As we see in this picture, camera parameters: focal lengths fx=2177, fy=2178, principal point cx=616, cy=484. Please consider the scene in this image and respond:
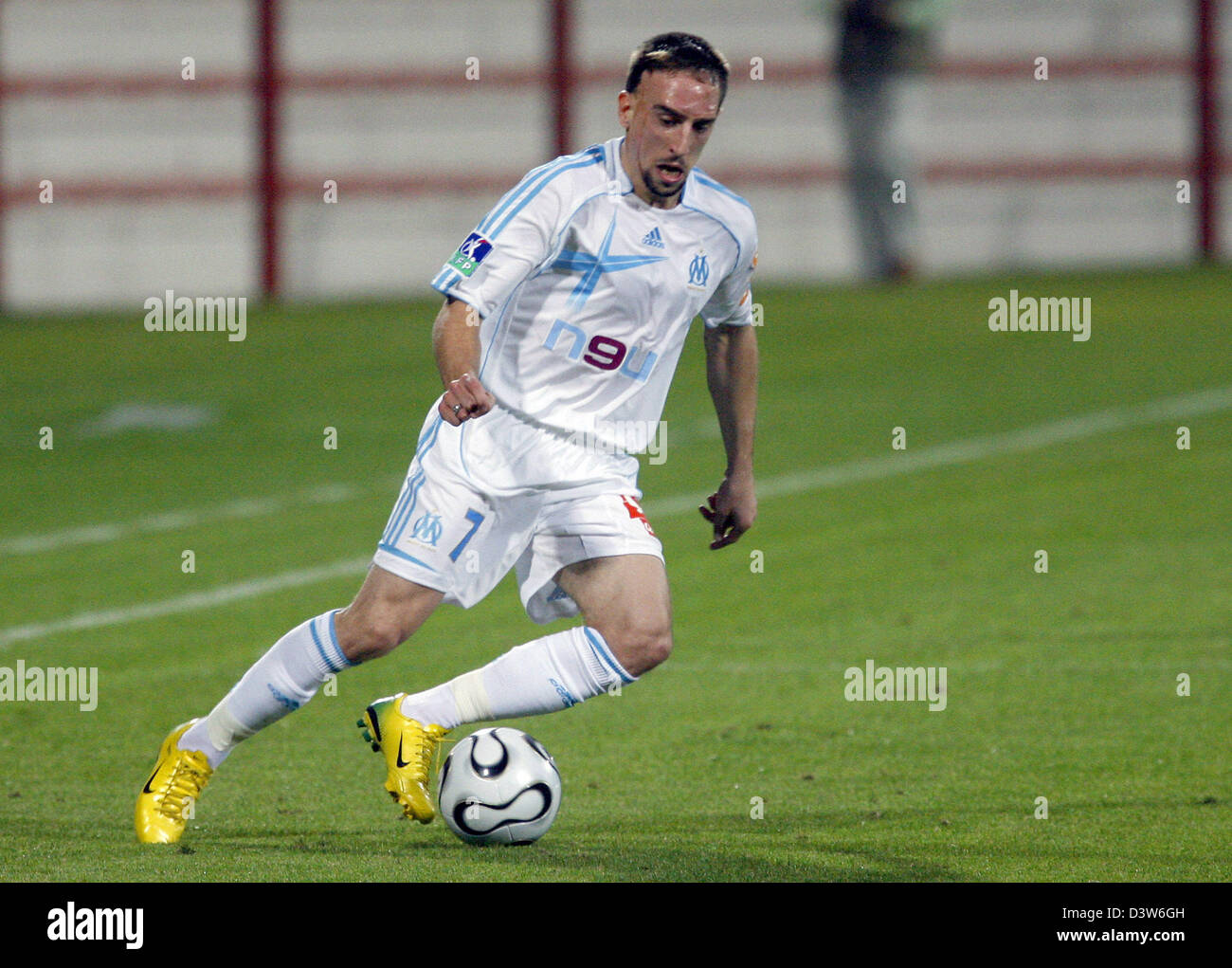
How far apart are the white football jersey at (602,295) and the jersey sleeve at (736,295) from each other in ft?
0.08

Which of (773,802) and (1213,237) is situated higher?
(1213,237)

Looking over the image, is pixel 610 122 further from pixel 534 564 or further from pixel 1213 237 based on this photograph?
pixel 534 564

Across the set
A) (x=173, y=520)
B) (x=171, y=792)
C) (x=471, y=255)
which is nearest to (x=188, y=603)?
(x=173, y=520)

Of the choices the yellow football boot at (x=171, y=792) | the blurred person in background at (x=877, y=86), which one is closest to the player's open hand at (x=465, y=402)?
the yellow football boot at (x=171, y=792)

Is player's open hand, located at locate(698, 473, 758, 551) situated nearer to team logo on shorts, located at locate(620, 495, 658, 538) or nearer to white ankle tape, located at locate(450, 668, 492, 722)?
team logo on shorts, located at locate(620, 495, 658, 538)

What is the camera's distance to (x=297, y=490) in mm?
12875

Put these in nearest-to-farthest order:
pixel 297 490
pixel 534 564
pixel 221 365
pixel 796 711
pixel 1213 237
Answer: pixel 534 564
pixel 796 711
pixel 297 490
pixel 221 365
pixel 1213 237

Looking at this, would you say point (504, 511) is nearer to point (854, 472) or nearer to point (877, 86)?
point (854, 472)

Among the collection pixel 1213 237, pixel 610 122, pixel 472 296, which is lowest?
pixel 472 296

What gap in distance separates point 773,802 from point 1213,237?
17617mm

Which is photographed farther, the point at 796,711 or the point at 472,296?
the point at 796,711

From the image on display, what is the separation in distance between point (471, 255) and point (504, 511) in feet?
2.29

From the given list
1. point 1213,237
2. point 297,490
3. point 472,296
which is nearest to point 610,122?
point 1213,237

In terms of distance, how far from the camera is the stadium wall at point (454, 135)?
74.3 feet
